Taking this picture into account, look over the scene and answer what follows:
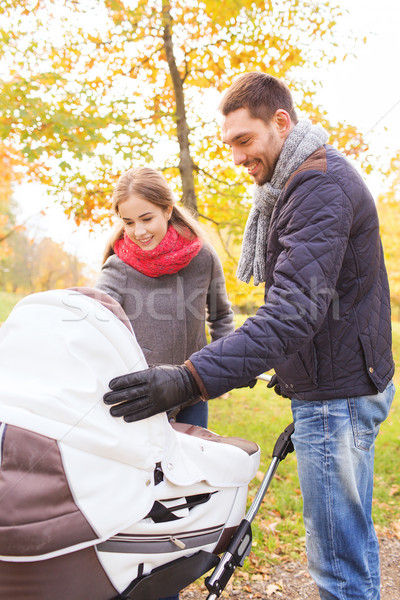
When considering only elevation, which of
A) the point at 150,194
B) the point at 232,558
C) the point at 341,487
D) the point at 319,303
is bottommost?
the point at 232,558

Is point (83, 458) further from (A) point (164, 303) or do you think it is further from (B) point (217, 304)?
(B) point (217, 304)

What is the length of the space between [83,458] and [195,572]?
68cm

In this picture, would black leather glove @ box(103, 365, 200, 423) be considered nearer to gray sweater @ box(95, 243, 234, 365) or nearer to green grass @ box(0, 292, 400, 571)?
gray sweater @ box(95, 243, 234, 365)

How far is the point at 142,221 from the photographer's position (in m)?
2.47

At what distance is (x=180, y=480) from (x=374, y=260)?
98 centimetres

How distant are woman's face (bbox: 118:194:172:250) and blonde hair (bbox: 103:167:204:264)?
0.03 metres

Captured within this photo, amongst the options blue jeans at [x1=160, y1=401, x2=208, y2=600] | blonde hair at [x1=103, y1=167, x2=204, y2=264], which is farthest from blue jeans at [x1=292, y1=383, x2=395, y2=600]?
blonde hair at [x1=103, y1=167, x2=204, y2=264]

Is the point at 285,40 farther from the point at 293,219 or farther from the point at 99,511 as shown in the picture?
the point at 99,511

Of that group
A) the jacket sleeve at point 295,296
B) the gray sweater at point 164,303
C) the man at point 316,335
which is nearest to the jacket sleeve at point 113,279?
the gray sweater at point 164,303

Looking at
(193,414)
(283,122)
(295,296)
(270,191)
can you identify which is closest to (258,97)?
(283,122)

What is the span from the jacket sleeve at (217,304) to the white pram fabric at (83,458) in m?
1.21

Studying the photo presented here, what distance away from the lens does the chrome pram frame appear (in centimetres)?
148

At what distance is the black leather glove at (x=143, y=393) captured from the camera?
1.35m

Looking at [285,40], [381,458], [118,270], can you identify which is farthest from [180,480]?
[285,40]
